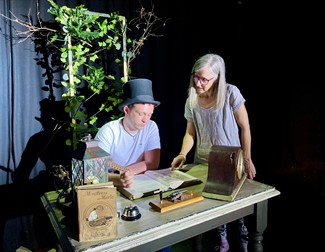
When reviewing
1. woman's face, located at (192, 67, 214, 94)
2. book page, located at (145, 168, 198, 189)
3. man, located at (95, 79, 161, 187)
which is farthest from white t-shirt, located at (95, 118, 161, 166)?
woman's face, located at (192, 67, 214, 94)

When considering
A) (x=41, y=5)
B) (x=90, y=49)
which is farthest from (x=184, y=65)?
(x=41, y=5)

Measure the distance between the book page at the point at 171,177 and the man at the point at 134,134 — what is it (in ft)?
0.56

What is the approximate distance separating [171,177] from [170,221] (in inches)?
17.1

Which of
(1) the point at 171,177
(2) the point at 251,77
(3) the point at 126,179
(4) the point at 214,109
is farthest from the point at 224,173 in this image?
(2) the point at 251,77

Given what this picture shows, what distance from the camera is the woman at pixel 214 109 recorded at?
1922mm

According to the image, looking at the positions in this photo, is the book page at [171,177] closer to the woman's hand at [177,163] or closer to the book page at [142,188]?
the book page at [142,188]

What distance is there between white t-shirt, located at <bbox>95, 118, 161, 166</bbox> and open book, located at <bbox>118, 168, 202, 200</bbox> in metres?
0.33

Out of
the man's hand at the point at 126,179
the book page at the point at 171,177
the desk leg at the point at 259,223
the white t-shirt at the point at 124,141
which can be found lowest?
the desk leg at the point at 259,223

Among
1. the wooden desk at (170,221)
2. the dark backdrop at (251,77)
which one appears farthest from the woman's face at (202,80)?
the dark backdrop at (251,77)

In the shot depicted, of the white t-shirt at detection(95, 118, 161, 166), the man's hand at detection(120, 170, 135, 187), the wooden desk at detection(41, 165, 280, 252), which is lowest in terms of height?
the wooden desk at detection(41, 165, 280, 252)

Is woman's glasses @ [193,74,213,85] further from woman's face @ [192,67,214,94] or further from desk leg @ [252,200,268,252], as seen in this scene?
desk leg @ [252,200,268,252]

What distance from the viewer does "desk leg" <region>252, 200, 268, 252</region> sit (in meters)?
1.50

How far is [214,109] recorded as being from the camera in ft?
6.44

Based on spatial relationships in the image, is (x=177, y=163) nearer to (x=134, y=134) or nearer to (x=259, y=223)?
(x=134, y=134)
